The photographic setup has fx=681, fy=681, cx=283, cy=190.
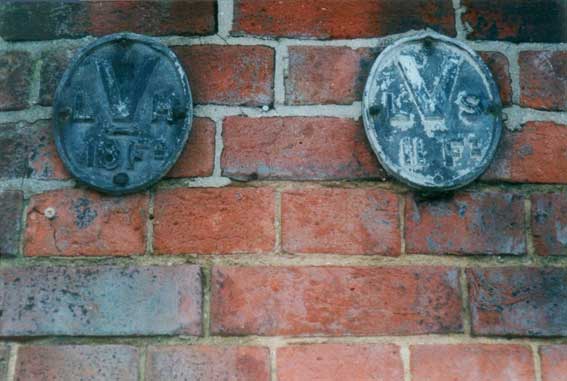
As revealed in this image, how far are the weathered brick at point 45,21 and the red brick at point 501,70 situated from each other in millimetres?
586

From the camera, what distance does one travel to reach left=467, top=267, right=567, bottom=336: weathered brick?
0.89 meters

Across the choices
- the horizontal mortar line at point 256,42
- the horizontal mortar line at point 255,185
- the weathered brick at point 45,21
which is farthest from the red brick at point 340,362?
the weathered brick at point 45,21

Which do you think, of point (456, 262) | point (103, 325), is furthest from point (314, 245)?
point (103, 325)

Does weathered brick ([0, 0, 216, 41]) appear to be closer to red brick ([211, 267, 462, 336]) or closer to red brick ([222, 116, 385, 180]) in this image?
red brick ([222, 116, 385, 180])

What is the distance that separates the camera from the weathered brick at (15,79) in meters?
0.97

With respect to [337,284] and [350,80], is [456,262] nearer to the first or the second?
[337,284]

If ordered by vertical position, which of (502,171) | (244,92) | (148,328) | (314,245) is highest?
(244,92)

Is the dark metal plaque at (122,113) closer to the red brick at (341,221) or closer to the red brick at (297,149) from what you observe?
the red brick at (297,149)

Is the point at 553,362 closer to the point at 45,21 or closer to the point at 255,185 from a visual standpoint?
the point at 255,185

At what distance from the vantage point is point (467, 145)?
0.94 metres

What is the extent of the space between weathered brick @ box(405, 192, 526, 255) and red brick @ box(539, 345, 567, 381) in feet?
0.43

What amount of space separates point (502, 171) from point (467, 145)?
0.21 feet

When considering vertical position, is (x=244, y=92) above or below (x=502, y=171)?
above

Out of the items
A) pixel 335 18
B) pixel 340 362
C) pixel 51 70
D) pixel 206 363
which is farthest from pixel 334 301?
pixel 51 70
